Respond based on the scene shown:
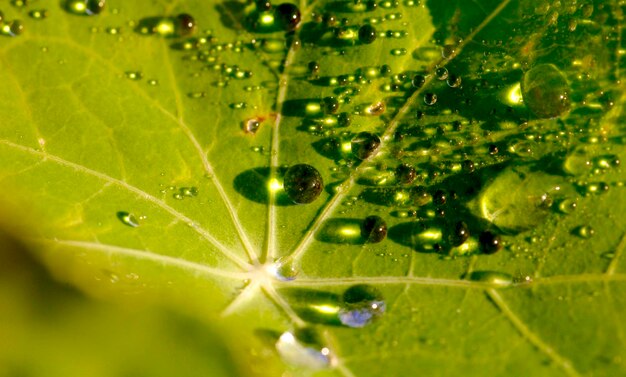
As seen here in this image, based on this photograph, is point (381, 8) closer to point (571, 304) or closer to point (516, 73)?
point (516, 73)

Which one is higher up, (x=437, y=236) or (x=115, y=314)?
(x=437, y=236)

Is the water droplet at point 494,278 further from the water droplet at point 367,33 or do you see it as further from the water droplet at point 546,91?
the water droplet at point 367,33

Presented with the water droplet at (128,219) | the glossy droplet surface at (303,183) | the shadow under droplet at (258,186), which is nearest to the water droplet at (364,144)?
the glossy droplet surface at (303,183)

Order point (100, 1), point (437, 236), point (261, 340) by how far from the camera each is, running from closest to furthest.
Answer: point (100, 1) < point (437, 236) < point (261, 340)

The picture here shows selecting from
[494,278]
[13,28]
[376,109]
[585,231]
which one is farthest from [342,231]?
[13,28]

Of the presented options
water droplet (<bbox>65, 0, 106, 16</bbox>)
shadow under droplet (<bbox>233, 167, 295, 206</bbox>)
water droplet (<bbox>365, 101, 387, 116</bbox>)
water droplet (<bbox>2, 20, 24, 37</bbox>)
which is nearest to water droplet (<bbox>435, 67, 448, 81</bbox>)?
water droplet (<bbox>365, 101, 387, 116</bbox>)

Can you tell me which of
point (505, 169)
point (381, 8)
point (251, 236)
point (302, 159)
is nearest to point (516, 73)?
point (505, 169)
